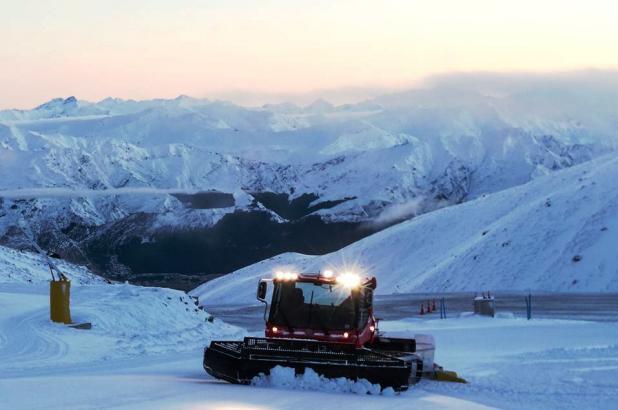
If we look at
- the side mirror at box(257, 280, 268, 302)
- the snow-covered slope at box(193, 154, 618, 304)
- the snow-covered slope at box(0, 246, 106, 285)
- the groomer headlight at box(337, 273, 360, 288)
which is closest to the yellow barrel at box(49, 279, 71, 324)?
the side mirror at box(257, 280, 268, 302)

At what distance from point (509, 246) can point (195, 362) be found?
50777 millimetres

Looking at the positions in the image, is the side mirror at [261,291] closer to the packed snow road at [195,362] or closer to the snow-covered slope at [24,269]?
the packed snow road at [195,362]

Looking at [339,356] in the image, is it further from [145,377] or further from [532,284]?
[532,284]

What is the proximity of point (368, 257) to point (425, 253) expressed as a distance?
7510mm

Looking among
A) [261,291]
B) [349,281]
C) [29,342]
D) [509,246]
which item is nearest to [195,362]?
[29,342]

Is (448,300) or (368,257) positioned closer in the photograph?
(448,300)

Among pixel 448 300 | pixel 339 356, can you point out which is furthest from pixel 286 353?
pixel 448 300

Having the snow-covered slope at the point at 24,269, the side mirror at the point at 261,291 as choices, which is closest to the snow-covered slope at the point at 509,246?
the snow-covered slope at the point at 24,269

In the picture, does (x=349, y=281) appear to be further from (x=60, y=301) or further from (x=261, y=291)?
(x=60, y=301)

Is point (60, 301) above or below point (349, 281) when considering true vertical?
below

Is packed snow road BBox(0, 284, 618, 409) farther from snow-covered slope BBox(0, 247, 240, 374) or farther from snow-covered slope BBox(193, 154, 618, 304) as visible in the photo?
snow-covered slope BBox(193, 154, 618, 304)

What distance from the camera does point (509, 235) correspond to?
244 ft

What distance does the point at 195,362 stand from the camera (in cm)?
2397

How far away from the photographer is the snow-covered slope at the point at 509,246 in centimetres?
6531
